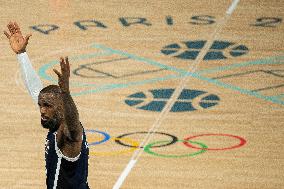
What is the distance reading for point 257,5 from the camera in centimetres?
2267

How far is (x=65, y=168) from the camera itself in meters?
8.54

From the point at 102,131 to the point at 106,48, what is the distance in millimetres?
4541

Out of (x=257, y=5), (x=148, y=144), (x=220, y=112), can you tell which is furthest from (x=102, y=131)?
(x=257, y=5)

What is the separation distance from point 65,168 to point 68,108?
750 mm

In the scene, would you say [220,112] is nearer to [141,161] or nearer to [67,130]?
[141,161]

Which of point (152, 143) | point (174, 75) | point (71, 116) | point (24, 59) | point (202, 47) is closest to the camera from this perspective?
point (71, 116)

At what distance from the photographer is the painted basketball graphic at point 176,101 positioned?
16.1m

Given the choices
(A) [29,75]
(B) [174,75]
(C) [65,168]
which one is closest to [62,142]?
(C) [65,168]

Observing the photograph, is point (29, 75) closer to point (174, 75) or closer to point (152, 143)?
point (152, 143)

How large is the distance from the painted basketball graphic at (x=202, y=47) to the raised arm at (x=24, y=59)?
9663mm

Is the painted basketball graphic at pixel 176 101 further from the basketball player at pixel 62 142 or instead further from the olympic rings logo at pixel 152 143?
the basketball player at pixel 62 142

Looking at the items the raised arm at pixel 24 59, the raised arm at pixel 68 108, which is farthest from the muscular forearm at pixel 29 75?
the raised arm at pixel 68 108

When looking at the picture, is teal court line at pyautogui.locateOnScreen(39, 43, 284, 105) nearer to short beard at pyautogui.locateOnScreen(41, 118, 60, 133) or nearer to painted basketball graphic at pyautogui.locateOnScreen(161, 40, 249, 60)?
painted basketball graphic at pyautogui.locateOnScreen(161, 40, 249, 60)

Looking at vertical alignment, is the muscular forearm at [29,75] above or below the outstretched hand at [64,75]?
below
